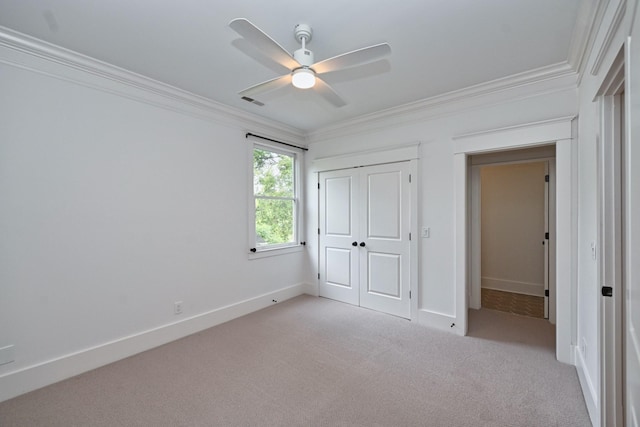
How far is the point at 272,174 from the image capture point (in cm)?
414

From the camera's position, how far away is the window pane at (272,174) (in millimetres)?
3926

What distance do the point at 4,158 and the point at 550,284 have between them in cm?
555

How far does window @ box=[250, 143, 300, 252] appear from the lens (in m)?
3.91


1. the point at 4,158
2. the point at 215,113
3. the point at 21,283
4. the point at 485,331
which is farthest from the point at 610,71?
the point at 21,283

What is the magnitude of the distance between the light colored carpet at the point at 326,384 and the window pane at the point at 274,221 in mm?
1321

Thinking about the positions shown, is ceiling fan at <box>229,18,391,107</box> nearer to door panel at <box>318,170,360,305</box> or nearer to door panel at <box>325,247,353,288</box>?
door panel at <box>318,170,360,305</box>

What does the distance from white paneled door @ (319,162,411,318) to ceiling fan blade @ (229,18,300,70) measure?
7.24 feet

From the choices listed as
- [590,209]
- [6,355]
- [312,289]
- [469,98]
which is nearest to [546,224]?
[590,209]

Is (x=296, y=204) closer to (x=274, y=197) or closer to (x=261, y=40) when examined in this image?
(x=274, y=197)

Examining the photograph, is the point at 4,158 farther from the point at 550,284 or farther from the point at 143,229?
the point at 550,284

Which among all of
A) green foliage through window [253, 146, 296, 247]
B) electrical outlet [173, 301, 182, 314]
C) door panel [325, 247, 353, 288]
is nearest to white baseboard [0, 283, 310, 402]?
electrical outlet [173, 301, 182, 314]

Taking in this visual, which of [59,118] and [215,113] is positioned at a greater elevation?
[215,113]

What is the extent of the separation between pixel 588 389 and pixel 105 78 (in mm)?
4550

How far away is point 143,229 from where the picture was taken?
2736 mm
